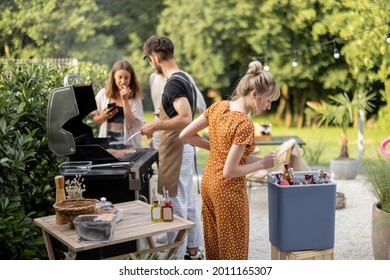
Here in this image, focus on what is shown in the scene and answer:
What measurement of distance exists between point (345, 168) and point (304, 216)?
14.9 feet

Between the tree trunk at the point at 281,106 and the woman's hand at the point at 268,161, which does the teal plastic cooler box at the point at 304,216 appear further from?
the tree trunk at the point at 281,106

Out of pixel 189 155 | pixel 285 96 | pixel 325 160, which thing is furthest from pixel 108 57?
pixel 189 155

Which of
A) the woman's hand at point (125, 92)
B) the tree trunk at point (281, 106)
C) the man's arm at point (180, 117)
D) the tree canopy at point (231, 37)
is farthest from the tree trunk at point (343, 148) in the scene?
the man's arm at point (180, 117)

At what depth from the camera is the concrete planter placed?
25.1ft

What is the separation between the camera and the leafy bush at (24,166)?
10.8 feet

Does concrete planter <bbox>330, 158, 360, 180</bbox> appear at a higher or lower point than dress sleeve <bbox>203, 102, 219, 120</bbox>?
lower

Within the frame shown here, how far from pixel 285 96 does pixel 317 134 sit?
3.01 ft

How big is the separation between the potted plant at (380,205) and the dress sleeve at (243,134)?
1.48 m

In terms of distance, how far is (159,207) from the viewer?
296 centimetres

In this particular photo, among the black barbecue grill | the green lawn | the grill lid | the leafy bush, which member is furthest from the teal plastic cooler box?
the green lawn

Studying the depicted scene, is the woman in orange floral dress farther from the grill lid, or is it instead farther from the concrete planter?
the concrete planter

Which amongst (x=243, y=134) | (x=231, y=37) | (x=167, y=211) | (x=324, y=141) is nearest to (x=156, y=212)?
(x=167, y=211)

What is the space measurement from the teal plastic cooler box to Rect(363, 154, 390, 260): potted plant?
71 cm
